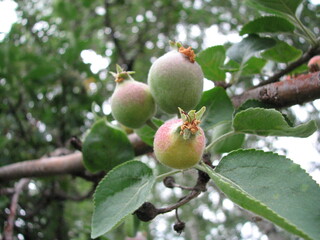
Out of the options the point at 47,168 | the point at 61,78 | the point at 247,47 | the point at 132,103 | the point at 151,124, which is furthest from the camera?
the point at 61,78

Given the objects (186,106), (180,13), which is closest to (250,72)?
(186,106)

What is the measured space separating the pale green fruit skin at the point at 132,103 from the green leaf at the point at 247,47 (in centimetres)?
37

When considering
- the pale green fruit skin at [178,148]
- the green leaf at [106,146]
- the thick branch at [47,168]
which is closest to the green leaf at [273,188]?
the pale green fruit skin at [178,148]

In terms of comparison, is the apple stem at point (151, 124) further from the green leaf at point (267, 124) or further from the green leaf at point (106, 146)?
the green leaf at point (267, 124)

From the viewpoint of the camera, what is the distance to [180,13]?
338 centimetres

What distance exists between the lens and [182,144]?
0.74 meters

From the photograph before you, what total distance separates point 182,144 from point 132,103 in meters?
0.25

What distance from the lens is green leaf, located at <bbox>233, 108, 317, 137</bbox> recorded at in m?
0.82

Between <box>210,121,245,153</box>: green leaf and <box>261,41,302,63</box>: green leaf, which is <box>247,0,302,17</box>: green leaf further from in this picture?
<box>210,121,245,153</box>: green leaf

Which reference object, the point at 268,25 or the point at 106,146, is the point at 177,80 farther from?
the point at 268,25

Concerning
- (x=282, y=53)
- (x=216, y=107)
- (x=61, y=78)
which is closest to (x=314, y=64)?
(x=282, y=53)

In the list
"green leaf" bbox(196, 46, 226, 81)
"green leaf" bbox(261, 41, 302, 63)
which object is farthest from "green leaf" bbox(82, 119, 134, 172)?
"green leaf" bbox(261, 41, 302, 63)

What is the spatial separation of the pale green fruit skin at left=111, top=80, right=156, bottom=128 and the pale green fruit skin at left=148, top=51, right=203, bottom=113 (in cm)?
7

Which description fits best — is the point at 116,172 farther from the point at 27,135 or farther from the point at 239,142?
the point at 27,135
